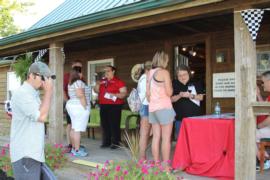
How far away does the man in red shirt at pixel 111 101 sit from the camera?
662cm

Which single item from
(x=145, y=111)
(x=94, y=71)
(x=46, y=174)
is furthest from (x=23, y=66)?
(x=46, y=174)

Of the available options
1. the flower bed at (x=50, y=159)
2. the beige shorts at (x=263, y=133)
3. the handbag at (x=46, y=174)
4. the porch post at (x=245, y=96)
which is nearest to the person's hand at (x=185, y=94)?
the beige shorts at (x=263, y=133)

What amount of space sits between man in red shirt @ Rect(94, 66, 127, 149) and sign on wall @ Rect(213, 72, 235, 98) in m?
1.81

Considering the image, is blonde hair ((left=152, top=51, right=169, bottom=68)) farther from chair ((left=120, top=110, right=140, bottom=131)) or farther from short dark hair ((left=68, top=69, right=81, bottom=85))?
chair ((left=120, top=110, right=140, bottom=131))

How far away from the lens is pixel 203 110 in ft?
27.3

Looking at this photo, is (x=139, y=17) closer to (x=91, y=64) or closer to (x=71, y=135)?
(x=71, y=135)

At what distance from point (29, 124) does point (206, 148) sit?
2.69 metres

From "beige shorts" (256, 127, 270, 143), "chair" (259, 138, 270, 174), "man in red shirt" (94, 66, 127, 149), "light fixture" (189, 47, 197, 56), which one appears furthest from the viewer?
"light fixture" (189, 47, 197, 56)

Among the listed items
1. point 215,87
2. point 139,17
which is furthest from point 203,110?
point 139,17

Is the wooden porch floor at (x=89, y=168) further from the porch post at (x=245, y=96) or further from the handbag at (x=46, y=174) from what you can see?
the handbag at (x=46, y=174)

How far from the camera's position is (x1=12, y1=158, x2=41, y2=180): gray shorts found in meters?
3.08

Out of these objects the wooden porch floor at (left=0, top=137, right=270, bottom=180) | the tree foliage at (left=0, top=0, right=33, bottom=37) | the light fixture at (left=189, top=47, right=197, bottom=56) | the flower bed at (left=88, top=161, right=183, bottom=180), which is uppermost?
the tree foliage at (left=0, top=0, right=33, bottom=37)

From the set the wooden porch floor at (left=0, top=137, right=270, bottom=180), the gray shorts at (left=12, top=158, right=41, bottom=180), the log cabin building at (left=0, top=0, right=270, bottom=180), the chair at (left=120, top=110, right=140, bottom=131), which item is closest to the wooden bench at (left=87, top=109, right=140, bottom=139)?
the chair at (left=120, top=110, right=140, bottom=131)

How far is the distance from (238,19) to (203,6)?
0.47 meters
